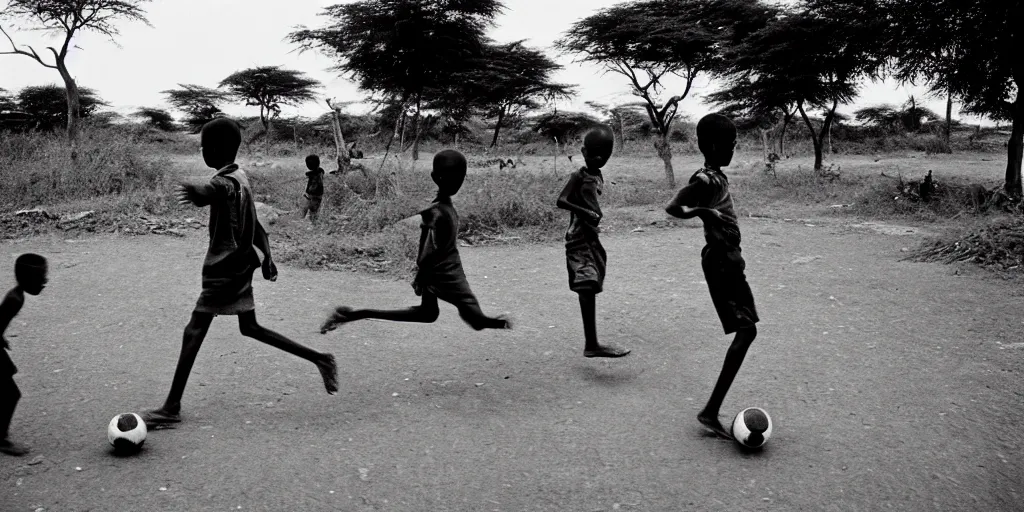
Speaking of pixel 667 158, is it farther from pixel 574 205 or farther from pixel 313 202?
pixel 574 205

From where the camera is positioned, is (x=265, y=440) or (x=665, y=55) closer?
(x=265, y=440)

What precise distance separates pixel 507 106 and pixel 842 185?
16072 mm

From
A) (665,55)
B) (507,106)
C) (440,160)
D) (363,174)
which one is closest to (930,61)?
(665,55)

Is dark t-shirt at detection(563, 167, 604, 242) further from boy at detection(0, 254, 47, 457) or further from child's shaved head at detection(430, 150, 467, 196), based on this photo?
boy at detection(0, 254, 47, 457)

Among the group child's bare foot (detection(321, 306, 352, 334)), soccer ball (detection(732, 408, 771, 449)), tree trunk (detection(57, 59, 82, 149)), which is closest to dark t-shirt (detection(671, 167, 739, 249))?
soccer ball (detection(732, 408, 771, 449))

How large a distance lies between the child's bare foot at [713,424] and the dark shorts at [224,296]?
2404mm

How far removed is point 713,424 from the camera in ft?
11.9

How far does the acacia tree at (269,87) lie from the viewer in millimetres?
31062

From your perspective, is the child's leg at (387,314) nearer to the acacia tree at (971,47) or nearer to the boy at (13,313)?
the boy at (13,313)

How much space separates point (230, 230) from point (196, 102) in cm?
3417

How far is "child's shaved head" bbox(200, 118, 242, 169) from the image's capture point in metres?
3.76

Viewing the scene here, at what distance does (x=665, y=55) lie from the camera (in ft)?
65.4

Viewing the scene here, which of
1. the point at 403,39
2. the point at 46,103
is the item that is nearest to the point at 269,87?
the point at 46,103

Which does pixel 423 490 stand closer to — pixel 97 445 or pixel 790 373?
pixel 97 445
